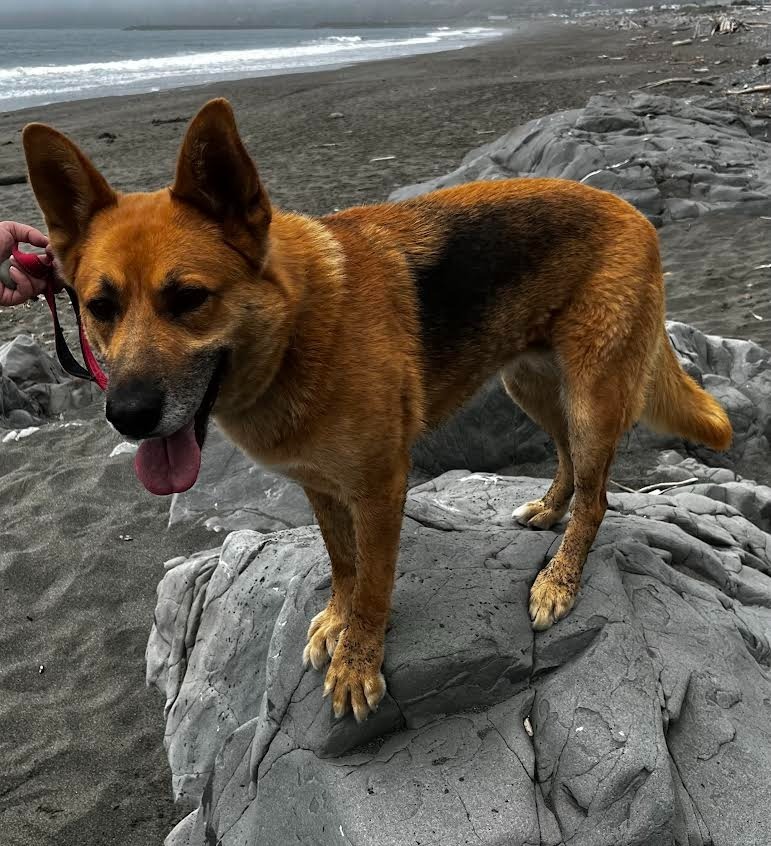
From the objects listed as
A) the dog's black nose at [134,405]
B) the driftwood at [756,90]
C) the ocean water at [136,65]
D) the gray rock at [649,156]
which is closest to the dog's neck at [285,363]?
the dog's black nose at [134,405]

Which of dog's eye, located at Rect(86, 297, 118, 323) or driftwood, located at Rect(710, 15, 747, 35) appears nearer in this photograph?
dog's eye, located at Rect(86, 297, 118, 323)

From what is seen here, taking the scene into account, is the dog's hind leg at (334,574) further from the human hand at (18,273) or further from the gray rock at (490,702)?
the human hand at (18,273)

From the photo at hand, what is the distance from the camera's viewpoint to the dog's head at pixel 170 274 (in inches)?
94.4

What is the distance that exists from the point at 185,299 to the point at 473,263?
136cm

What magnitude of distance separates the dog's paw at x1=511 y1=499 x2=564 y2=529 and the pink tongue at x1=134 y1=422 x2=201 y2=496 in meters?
2.09

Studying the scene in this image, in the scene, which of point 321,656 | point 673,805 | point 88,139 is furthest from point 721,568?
point 88,139

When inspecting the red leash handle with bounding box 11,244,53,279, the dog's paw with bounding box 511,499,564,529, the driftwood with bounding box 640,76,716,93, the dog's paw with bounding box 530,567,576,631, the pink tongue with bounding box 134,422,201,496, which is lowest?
the driftwood with bounding box 640,76,716,93

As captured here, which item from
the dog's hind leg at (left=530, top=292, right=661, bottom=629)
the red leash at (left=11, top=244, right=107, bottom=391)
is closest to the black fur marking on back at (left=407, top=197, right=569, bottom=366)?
the dog's hind leg at (left=530, top=292, right=661, bottom=629)

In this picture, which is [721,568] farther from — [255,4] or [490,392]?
[255,4]

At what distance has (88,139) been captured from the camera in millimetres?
20406

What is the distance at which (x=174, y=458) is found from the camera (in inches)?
101

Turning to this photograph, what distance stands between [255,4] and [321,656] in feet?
571

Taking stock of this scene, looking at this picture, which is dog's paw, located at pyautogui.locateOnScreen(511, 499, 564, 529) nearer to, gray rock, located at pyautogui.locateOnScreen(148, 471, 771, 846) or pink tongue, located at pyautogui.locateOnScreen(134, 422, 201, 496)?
gray rock, located at pyautogui.locateOnScreen(148, 471, 771, 846)

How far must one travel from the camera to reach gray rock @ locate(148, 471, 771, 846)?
2652 millimetres
